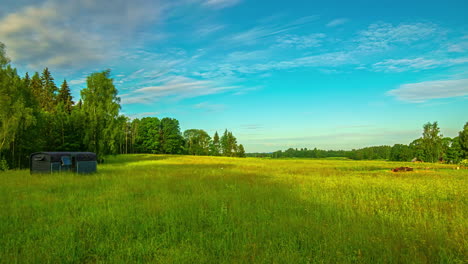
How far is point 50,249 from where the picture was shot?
5.52 metres

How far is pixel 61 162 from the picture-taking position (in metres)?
21.8

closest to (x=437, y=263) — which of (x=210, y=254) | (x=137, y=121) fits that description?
(x=210, y=254)

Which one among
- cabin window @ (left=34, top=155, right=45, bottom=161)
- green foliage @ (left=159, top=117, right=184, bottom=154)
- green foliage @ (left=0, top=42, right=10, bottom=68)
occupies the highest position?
green foliage @ (left=0, top=42, right=10, bottom=68)

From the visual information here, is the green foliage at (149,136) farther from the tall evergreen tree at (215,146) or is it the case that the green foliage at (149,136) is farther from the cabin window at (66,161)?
the cabin window at (66,161)

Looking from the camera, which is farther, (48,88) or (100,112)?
(48,88)

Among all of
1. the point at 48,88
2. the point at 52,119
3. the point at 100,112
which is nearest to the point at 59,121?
the point at 52,119

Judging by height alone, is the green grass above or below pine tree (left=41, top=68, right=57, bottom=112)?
below

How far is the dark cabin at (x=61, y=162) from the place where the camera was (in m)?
21.1

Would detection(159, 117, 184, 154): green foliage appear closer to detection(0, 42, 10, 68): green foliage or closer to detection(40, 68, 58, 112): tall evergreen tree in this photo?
detection(40, 68, 58, 112): tall evergreen tree

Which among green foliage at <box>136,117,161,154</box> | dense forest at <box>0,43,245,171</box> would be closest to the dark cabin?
dense forest at <box>0,43,245,171</box>

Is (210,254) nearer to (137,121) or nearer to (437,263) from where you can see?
(437,263)

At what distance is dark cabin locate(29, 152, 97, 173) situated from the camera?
21.1m

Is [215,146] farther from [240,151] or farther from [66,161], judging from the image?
[66,161]

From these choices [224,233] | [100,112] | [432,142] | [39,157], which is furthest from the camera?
[432,142]
